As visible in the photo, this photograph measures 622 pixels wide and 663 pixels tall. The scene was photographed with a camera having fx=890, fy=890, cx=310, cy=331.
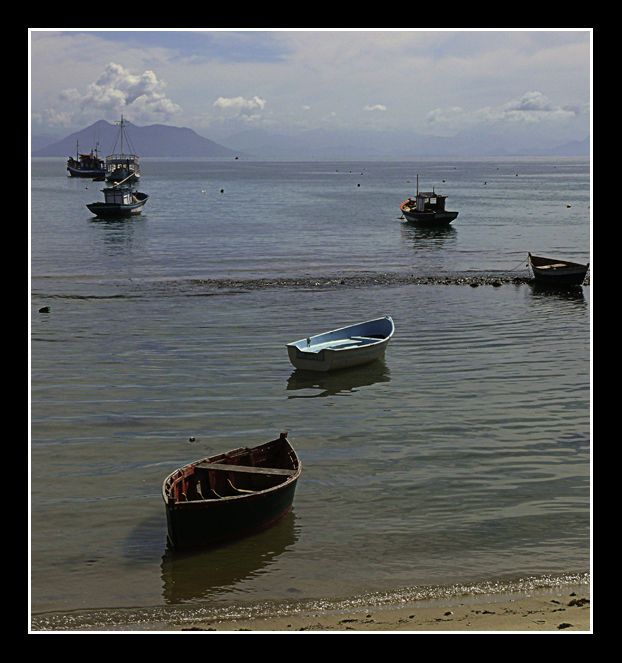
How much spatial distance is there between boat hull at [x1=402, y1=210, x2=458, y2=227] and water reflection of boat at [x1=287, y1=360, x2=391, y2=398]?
1814 inches

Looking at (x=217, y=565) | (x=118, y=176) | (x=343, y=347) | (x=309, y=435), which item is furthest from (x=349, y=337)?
(x=118, y=176)

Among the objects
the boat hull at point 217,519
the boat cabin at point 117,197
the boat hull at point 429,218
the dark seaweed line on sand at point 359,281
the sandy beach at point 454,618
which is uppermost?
the boat cabin at point 117,197

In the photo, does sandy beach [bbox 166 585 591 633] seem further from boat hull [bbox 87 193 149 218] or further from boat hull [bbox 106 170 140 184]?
boat hull [bbox 106 170 140 184]

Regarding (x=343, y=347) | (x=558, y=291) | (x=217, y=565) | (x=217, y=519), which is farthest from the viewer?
(x=558, y=291)

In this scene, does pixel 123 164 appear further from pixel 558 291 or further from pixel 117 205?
pixel 558 291

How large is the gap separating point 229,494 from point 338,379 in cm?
1158

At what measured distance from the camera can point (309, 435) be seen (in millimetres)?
22766

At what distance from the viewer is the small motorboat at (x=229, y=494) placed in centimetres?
1577

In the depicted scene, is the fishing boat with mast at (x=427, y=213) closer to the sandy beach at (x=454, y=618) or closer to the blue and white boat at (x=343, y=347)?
the blue and white boat at (x=343, y=347)

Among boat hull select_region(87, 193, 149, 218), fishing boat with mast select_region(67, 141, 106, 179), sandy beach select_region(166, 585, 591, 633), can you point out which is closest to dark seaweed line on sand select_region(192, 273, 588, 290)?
sandy beach select_region(166, 585, 591, 633)

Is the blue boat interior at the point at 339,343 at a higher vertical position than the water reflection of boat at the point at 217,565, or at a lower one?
higher

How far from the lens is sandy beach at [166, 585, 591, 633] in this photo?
13297mm

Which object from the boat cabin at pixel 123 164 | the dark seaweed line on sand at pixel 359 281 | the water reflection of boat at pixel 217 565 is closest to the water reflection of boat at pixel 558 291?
the dark seaweed line on sand at pixel 359 281

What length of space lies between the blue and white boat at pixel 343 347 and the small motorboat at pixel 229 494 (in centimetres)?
1000
